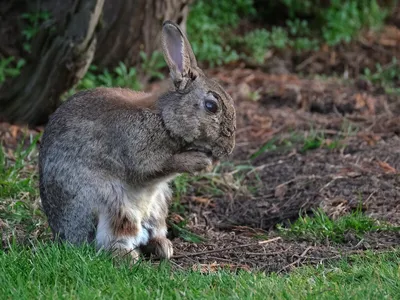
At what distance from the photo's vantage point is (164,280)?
480cm

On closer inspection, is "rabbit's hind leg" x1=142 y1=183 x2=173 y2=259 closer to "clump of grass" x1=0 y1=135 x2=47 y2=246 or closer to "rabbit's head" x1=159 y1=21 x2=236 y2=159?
"rabbit's head" x1=159 y1=21 x2=236 y2=159

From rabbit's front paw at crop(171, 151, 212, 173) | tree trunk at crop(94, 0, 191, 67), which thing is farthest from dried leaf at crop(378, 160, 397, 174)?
tree trunk at crop(94, 0, 191, 67)

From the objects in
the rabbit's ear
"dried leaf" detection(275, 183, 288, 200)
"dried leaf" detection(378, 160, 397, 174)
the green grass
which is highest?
the rabbit's ear

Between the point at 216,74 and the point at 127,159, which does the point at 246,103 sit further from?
the point at 127,159

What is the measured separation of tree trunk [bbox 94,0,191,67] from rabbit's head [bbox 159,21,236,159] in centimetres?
347

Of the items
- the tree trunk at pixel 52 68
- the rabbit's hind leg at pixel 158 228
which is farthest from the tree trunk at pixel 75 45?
the rabbit's hind leg at pixel 158 228

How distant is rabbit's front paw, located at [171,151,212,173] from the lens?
551cm

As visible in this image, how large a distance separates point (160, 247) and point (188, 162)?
0.66 metres

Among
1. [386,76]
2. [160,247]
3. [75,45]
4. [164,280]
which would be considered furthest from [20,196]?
[386,76]

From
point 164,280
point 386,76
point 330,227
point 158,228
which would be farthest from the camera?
point 386,76

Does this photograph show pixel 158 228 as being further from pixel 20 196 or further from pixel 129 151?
pixel 20 196

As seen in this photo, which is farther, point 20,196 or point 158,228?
point 20,196

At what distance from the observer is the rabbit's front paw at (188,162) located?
18.1ft

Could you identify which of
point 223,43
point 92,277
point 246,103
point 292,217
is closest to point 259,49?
point 223,43
